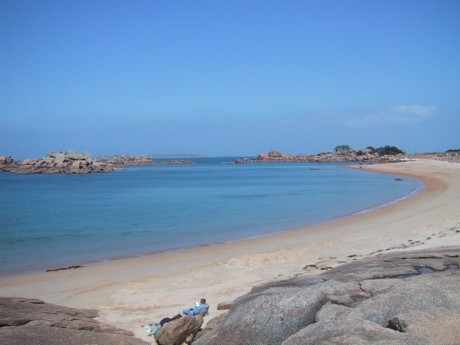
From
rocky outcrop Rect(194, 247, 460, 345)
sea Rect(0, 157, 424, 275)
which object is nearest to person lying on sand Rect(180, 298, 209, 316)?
rocky outcrop Rect(194, 247, 460, 345)

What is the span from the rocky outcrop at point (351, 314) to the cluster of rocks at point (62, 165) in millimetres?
95526

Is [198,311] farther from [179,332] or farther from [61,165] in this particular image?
[61,165]

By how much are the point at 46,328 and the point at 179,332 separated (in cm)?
212

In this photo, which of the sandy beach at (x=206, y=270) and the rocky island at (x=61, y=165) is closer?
the sandy beach at (x=206, y=270)

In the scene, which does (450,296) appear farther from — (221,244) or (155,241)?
(155,241)

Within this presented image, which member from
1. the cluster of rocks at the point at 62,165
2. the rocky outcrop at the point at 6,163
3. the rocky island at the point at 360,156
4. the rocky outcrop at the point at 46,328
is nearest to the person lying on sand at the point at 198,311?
the rocky outcrop at the point at 46,328

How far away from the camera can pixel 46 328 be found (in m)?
5.87

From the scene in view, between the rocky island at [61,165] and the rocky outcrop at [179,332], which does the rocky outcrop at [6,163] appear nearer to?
the rocky island at [61,165]

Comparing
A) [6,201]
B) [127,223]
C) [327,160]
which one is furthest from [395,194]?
[327,160]

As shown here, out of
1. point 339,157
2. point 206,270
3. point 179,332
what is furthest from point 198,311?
point 339,157

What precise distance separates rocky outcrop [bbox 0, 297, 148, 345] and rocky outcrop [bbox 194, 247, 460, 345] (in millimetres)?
1439

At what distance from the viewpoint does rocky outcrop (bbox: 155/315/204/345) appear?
7.07 m

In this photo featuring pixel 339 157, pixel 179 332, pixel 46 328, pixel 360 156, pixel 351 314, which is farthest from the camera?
pixel 339 157

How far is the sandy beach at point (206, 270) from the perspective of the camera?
1056cm
